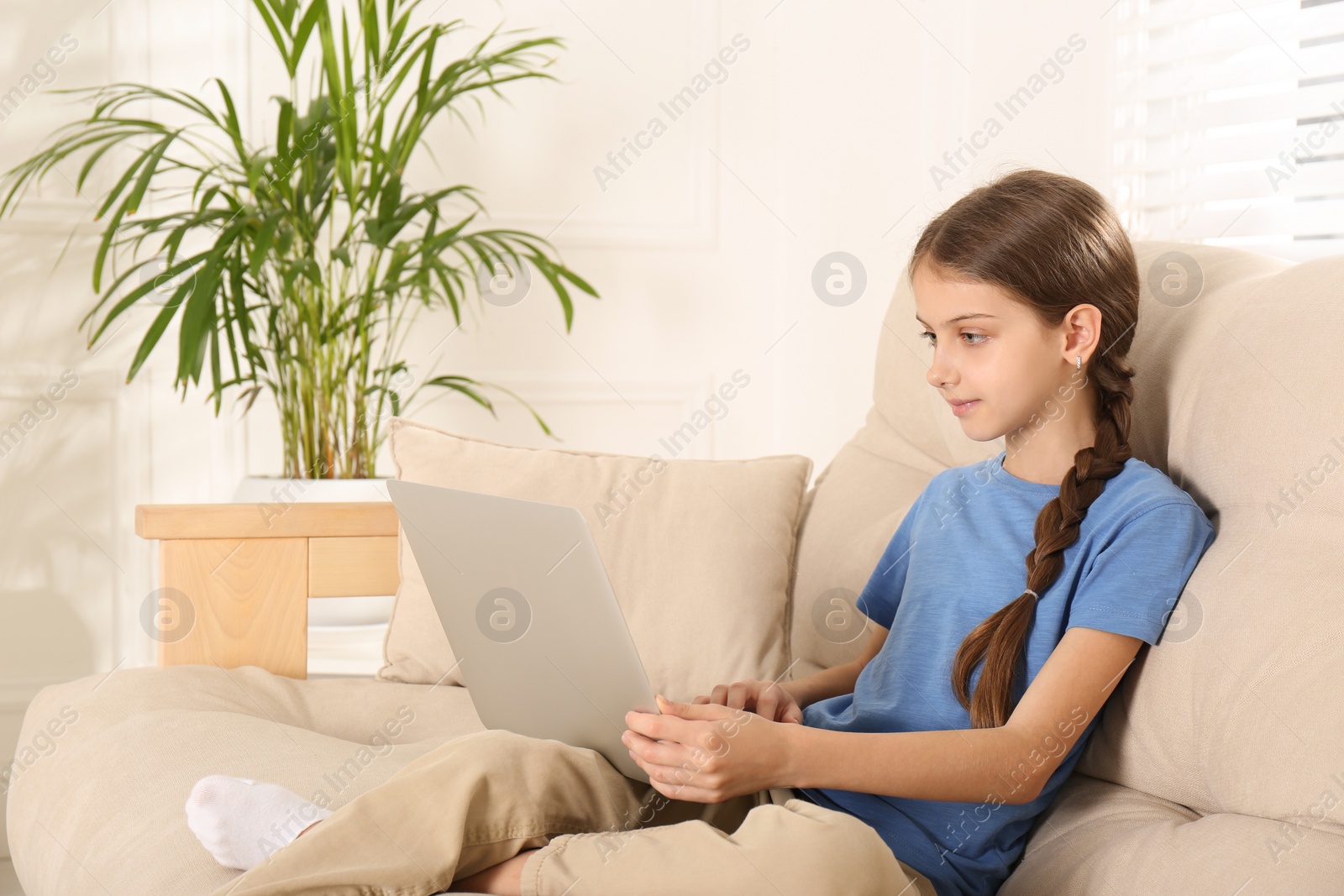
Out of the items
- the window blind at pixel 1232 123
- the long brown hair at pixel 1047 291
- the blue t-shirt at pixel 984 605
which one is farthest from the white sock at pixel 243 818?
the window blind at pixel 1232 123

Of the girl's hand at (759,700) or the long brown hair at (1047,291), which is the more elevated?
the long brown hair at (1047,291)

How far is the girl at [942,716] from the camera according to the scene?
29.7 inches

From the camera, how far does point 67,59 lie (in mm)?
2260

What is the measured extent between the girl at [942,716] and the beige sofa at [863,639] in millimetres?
48

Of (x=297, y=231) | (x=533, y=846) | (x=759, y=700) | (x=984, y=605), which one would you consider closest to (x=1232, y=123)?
(x=984, y=605)

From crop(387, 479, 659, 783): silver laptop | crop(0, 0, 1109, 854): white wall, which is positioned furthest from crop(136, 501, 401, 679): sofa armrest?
crop(0, 0, 1109, 854): white wall

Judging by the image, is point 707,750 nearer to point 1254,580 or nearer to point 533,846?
point 533,846

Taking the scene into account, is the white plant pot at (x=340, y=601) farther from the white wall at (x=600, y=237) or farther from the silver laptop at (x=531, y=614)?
the silver laptop at (x=531, y=614)

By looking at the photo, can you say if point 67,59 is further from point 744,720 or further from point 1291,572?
point 1291,572

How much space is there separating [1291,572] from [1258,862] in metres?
0.21

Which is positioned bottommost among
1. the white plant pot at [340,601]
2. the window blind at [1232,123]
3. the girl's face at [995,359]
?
the white plant pot at [340,601]

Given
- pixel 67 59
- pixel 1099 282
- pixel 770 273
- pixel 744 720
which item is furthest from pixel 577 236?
pixel 744 720

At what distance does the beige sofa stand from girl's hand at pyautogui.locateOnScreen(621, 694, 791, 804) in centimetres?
26

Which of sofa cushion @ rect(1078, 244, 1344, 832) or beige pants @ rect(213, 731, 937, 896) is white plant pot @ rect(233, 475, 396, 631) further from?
sofa cushion @ rect(1078, 244, 1344, 832)
